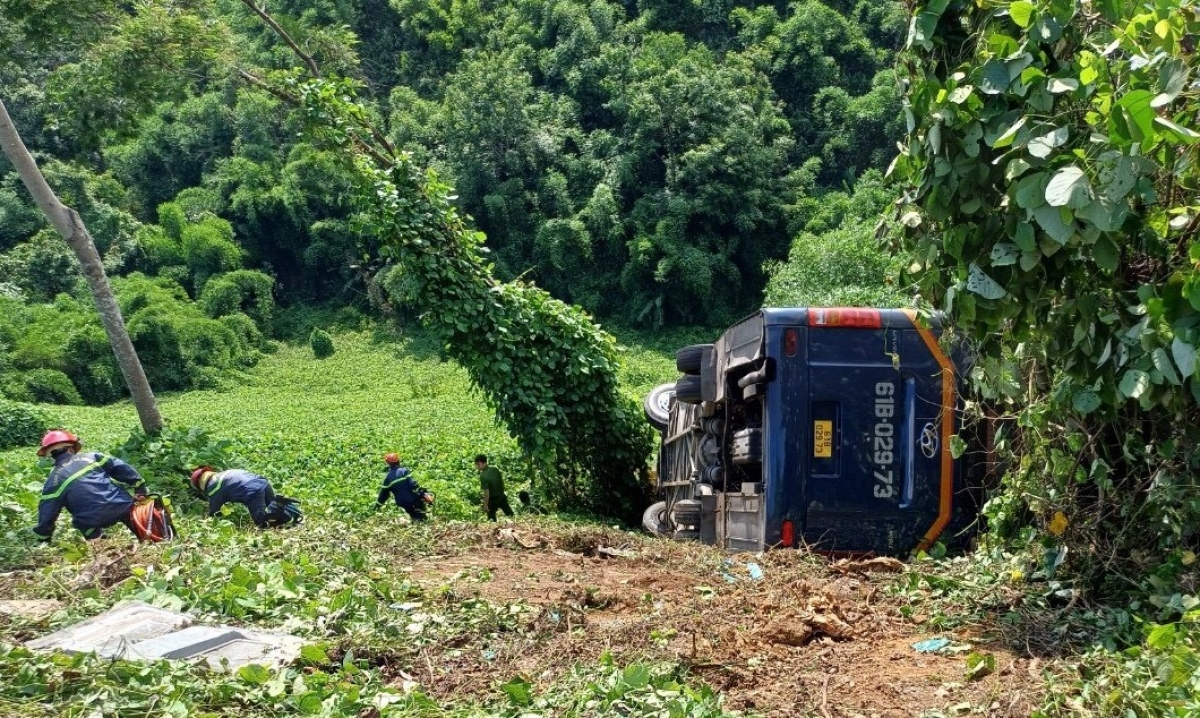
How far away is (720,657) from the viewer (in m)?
5.09

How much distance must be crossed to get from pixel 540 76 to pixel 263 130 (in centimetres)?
1139

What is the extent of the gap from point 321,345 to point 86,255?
89.5ft

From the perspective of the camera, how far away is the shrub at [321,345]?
40.2 meters

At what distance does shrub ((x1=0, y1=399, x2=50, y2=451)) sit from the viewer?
24.1m

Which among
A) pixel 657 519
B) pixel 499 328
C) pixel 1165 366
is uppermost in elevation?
pixel 499 328

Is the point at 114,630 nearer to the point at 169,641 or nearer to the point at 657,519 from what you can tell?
the point at 169,641

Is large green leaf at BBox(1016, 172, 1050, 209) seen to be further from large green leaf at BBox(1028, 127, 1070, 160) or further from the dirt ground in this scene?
the dirt ground

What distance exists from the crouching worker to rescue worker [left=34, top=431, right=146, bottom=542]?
102 cm

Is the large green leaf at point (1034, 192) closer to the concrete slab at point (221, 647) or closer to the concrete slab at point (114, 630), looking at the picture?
the concrete slab at point (221, 647)

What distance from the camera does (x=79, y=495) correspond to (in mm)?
8633

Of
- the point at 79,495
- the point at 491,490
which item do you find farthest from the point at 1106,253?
the point at 491,490

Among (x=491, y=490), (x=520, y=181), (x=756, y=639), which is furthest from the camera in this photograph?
(x=520, y=181)

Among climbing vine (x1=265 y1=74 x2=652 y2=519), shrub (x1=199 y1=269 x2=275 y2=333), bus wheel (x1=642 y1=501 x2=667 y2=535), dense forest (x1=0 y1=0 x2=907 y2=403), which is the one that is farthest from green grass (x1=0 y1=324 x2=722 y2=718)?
shrub (x1=199 y1=269 x2=275 y2=333)

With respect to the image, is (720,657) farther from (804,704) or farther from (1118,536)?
(1118,536)
